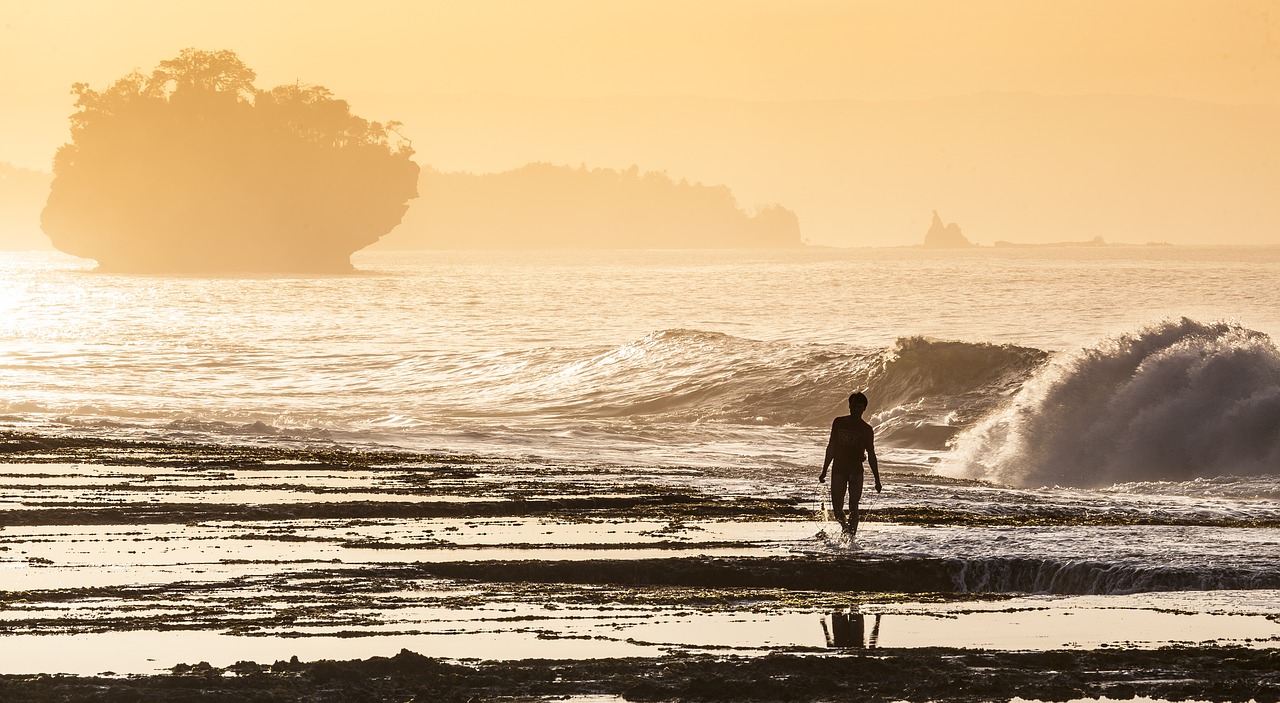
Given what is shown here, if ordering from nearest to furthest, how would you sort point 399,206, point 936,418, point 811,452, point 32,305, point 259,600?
1. point 259,600
2. point 811,452
3. point 936,418
4. point 32,305
5. point 399,206

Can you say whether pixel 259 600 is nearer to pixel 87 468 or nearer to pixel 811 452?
pixel 87 468

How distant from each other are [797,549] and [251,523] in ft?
14.8

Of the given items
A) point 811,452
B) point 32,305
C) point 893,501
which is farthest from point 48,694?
point 32,305

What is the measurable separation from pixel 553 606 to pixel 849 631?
1.83 m

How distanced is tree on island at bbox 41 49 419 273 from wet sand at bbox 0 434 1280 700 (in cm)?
13094

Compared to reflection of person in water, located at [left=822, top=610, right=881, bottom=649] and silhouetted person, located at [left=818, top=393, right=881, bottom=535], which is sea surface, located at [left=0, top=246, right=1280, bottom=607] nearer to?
silhouetted person, located at [left=818, top=393, right=881, bottom=535]

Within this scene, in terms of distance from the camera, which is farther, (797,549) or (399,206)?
(399,206)

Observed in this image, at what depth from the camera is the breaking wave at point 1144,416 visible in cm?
1994

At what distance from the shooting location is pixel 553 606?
973cm

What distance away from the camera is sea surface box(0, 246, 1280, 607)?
13.4 metres

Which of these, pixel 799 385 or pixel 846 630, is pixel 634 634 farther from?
pixel 799 385

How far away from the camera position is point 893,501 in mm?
14969

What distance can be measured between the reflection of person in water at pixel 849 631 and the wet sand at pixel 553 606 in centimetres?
3

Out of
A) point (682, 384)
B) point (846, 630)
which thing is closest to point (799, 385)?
point (682, 384)
